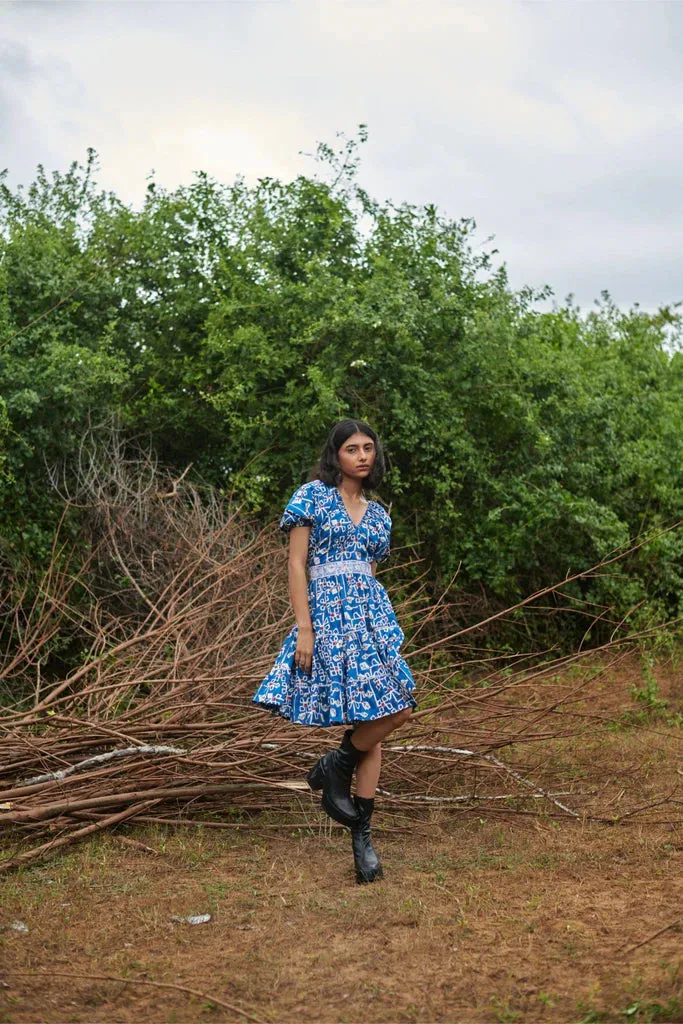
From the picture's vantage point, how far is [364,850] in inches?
174

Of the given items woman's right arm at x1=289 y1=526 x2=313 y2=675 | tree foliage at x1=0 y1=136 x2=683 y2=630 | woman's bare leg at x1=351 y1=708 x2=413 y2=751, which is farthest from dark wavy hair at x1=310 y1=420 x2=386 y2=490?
tree foliage at x1=0 y1=136 x2=683 y2=630

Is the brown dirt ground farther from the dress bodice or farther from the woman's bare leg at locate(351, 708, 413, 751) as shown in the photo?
the dress bodice

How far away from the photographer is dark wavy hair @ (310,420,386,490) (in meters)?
4.59

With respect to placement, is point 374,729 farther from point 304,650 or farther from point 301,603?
point 301,603

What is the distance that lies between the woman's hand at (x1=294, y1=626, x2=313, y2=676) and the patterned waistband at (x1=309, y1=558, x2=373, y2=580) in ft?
0.78

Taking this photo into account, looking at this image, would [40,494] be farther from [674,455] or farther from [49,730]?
[674,455]

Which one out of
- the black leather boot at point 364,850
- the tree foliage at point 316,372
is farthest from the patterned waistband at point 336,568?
the tree foliage at point 316,372

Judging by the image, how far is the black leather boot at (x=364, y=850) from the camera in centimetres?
438

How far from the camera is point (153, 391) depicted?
9102 millimetres

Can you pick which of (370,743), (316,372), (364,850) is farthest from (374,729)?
(316,372)

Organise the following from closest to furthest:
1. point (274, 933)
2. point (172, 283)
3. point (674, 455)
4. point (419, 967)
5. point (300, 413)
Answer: point (419, 967), point (274, 933), point (300, 413), point (172, 283), point (674, 455)

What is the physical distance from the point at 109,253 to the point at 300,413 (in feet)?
7.91

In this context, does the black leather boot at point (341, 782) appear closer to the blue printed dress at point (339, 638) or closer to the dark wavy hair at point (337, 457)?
the blue printed dress at point (339, 638)

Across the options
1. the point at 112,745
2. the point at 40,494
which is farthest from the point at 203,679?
the point at 40,494
